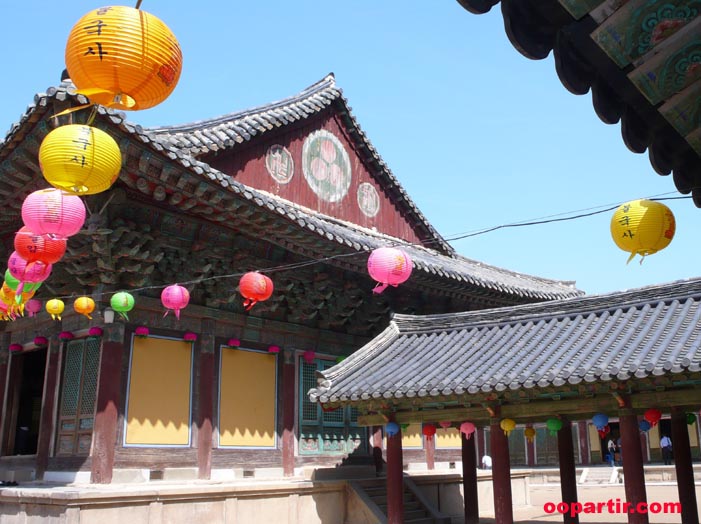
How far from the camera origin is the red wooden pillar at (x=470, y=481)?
13.4m

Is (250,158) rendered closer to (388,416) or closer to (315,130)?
(315,130)

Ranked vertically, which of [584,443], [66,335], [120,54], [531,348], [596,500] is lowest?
[596,500]

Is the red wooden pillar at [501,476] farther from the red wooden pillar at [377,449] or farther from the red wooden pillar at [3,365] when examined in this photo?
the red wooden pillar at [3,365]

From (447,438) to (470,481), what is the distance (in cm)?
448

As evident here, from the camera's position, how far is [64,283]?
39.6ft

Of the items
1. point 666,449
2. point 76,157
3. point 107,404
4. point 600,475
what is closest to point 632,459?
point 107,404

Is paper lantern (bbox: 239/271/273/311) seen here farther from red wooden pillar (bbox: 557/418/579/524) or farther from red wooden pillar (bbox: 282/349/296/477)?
red wooden pillar (bbox: 557/418/579/524)

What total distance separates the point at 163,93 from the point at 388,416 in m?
7.59

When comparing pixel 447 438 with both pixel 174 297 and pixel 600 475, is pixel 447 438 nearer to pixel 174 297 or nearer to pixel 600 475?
pixel 174 297

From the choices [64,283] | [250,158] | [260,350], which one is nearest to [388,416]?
[260,350]

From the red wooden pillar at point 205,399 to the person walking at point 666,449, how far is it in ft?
76.2

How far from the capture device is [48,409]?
40.1 feet

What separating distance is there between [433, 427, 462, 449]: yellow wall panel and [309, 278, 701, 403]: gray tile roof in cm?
480

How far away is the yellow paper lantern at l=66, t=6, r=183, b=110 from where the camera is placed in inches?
212
